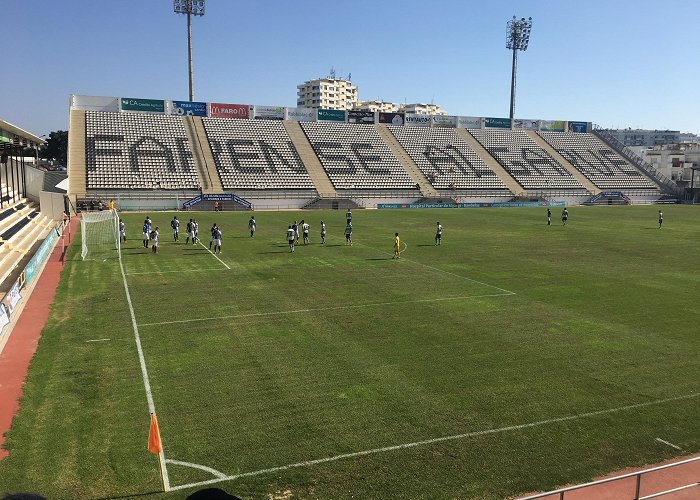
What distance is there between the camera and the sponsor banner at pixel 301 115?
8131cm

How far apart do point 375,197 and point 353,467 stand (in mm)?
59340

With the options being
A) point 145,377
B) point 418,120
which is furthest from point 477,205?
point 145,377

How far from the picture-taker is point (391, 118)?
284 ft

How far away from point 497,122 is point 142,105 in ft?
185

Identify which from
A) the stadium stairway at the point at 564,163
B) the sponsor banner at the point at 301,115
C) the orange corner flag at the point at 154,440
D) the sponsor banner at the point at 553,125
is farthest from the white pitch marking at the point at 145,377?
the sponsor banner at the point at 553,125

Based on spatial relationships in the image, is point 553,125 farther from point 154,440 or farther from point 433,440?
point 154,440

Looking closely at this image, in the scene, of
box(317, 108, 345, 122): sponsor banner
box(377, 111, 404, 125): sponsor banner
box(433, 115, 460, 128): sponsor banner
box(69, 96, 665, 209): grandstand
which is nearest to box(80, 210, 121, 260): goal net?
box(69, 96, 665, 209): grandstand

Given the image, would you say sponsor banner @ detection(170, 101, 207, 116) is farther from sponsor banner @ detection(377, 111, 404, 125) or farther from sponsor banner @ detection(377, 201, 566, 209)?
sponsor banner @ detection(377, 201, 566, 209)

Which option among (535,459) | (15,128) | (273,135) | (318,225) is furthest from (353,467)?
(273,135)

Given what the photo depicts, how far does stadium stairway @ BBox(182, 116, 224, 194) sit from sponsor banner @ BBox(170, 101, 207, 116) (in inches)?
25.3

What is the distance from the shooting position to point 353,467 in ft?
28.1

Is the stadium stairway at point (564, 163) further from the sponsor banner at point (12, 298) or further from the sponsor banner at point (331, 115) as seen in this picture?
the sponsor banner at point (12, 298)

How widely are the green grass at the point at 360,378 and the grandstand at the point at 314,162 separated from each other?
130 feet

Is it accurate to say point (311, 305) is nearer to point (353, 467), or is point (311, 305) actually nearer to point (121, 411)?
point (121, 411)
